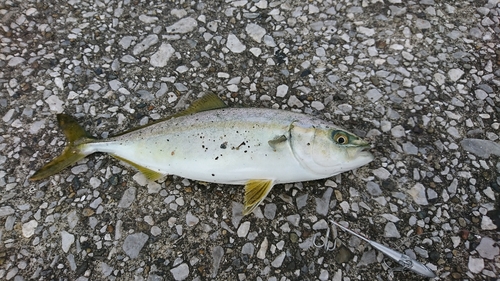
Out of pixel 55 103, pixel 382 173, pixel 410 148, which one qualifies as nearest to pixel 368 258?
pixel 382 173

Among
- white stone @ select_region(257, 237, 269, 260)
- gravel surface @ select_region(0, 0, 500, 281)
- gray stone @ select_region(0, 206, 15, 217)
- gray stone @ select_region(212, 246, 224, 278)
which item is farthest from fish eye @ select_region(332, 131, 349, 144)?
gray stone @ select_region(0, 206, 15, 217)

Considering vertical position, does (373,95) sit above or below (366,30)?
below

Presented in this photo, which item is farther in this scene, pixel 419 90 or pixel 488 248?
pixel 419 90

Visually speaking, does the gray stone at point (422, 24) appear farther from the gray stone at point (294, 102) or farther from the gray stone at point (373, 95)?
the gray stone at point (294, 102)

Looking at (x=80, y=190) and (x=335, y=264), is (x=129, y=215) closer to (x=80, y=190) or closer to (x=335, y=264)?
(x=80, y=190)

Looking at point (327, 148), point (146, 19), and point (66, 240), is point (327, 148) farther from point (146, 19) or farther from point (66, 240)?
point (146, 19)

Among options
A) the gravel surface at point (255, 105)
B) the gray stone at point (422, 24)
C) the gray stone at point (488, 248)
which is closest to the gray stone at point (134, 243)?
the gravel surface at point (255, 105)

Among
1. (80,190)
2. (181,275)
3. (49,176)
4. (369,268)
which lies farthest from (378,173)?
(49,176)

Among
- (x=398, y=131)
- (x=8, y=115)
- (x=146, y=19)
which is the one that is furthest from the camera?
(x=146, y=19)
